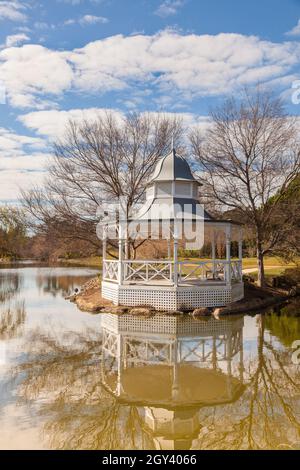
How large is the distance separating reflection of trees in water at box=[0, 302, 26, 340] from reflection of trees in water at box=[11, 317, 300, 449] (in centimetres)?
269

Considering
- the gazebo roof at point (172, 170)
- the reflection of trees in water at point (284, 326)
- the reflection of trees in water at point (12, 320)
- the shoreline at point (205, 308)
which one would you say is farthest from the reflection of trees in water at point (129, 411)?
the gazebo roof at point (172, 170)

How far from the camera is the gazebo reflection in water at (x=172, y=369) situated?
607 cm

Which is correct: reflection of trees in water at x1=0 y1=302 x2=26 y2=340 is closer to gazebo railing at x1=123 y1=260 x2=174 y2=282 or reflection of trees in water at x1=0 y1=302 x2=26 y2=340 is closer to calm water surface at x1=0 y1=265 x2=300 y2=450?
calm water surface at x1=0 y1=265 x2=300 y2=450

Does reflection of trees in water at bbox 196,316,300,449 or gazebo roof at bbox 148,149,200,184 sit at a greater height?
gazebo roof at bbox 148,149,200,184

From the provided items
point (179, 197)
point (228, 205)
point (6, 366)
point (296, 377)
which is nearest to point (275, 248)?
point (228, 205)

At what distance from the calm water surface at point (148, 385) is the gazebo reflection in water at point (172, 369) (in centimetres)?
2

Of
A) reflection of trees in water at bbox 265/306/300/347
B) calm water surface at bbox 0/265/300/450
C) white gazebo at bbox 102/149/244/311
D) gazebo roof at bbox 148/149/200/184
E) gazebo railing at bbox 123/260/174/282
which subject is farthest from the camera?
gazebo roof at bbox 148/149/200/184

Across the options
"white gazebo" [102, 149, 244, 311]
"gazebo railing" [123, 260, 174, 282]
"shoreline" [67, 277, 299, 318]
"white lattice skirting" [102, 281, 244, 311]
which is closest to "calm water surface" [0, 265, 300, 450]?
"shoreline" [67, 277, 299, 318]

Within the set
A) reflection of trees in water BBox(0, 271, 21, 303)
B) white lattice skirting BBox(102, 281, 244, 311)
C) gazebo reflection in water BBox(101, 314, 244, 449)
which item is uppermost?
white lattice skirting BBox(102, 281, 244, 311)

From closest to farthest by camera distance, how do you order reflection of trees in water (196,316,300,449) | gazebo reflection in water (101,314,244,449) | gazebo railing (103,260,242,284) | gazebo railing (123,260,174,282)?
reflection of trees in water (196,316,300,449) < gazebo reflection in water (101,314,244,449) < gazebo railing (123,260,174,282) < gazebo railing (103,260,242,284)

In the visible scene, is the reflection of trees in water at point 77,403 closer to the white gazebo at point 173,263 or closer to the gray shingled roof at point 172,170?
the white gazebo at point 173,263

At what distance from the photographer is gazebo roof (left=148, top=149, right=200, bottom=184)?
57.8 feet

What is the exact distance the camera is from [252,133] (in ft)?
69.6

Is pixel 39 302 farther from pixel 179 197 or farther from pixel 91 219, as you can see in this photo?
pixel 179 197
